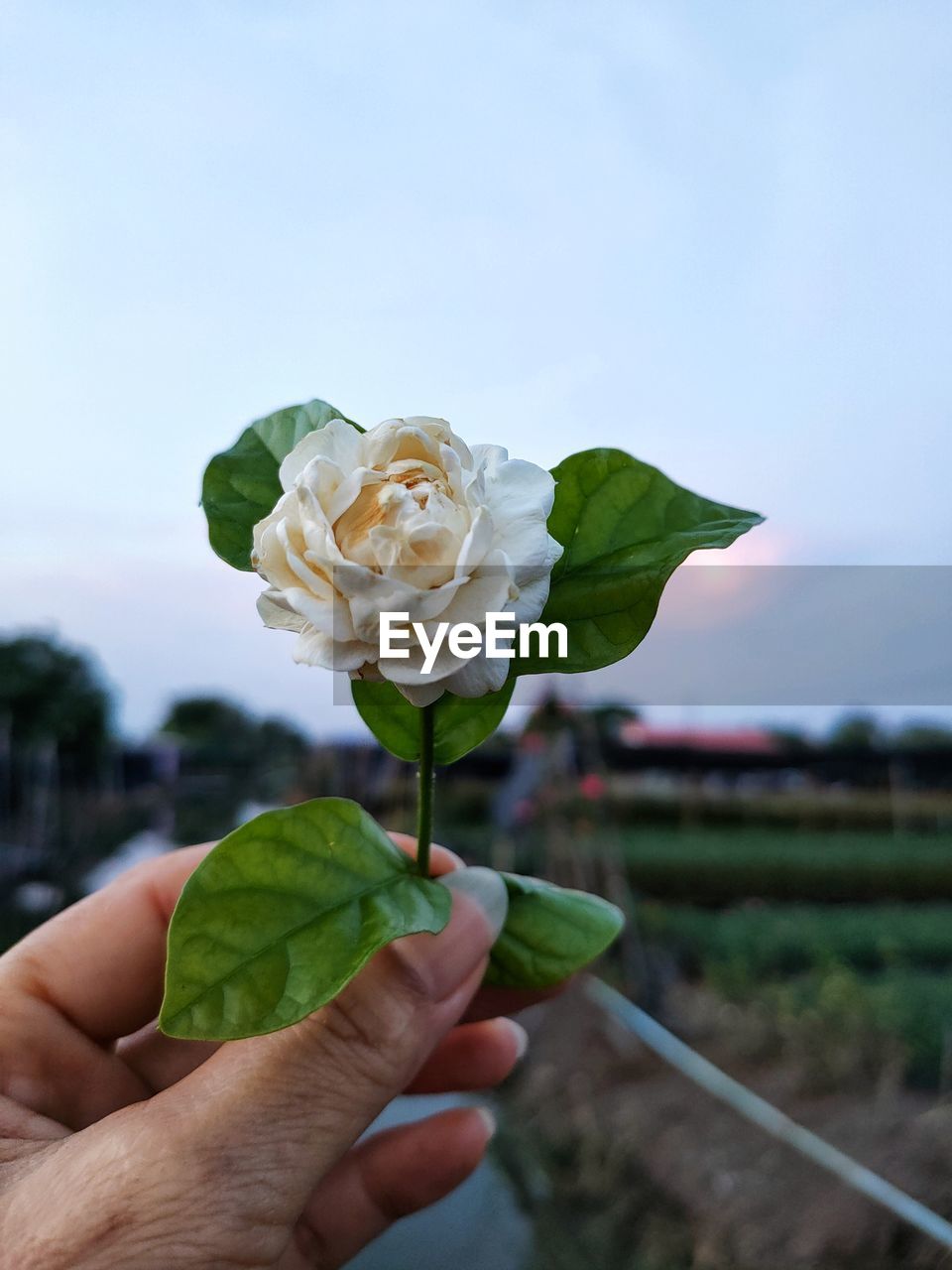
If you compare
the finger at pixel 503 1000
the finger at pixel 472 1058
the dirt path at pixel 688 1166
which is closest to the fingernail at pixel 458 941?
the finger at pixel 503 1000

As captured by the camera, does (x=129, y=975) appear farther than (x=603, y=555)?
Yes

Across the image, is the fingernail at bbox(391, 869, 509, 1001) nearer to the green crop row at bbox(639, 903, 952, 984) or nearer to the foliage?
the foliage

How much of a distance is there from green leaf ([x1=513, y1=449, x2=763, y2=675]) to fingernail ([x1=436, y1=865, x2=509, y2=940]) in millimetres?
111

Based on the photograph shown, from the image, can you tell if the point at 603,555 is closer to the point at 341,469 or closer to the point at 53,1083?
the point at 341,469

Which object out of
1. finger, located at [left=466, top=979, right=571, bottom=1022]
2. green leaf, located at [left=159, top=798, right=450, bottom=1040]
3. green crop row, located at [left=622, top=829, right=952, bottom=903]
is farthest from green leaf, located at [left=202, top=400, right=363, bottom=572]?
green crop row, located at [left=622, top=829, right=952, bottom=903]

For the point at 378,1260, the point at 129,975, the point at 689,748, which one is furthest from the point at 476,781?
the point at 129,975

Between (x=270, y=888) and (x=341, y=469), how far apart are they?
14 cm

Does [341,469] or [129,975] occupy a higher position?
[341,469]

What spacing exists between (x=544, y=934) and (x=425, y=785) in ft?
0.38

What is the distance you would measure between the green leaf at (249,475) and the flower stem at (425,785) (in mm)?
94

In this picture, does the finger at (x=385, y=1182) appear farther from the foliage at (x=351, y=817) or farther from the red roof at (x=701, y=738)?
the red roof at (x=701, y=738)

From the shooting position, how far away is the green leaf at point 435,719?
15.4 inches

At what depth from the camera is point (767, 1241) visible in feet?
3.80

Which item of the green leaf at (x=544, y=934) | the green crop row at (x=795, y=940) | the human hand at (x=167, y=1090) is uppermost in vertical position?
the green leaf at (x=544, y=934)
